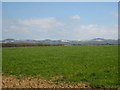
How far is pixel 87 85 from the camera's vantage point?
37.4 ft

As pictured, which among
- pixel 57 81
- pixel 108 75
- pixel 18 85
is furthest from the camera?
pixel 108 75

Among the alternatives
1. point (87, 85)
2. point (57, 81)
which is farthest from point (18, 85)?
point (87, 85)

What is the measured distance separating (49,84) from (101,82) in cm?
305

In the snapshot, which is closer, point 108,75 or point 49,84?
point 49,84

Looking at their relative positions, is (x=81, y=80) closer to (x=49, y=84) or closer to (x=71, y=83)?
(x=71, y=83)

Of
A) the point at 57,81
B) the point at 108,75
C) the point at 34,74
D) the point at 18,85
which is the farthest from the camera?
the point at 34,74

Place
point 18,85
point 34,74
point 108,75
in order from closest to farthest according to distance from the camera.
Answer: point 18,85, point 108,75, point 34,74

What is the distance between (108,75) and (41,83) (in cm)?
496

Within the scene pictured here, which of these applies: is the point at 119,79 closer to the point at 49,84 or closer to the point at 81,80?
the point at 81,80

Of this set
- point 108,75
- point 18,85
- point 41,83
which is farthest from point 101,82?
point 18,85

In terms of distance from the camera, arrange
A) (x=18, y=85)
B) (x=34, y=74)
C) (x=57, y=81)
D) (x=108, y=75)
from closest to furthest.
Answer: (x=18, y=85) → (x=57, y=81) → (x=108, y=75) → (x=34, y=74)

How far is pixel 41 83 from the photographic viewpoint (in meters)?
12.0

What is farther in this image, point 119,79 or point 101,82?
point 119,79

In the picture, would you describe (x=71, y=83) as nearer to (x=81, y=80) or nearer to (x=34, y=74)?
(x=81, y=80)
